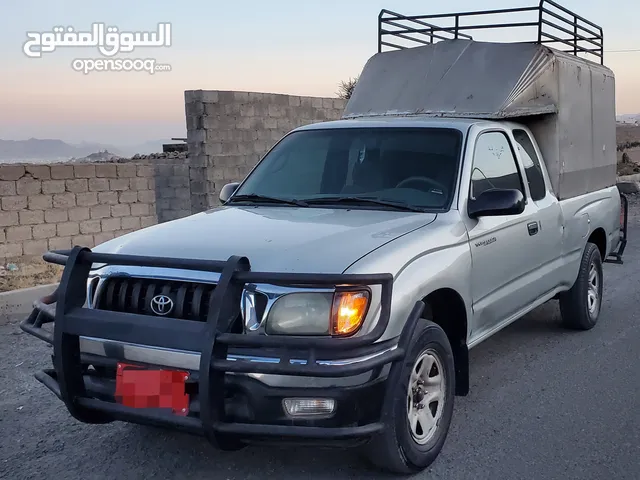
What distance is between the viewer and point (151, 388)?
11.0ft

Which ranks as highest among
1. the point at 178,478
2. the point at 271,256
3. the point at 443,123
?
the point at 443,123

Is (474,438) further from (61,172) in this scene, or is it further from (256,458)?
(61,172)

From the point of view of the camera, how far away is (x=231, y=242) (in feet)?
12.3

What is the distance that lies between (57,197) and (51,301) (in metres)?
5.88

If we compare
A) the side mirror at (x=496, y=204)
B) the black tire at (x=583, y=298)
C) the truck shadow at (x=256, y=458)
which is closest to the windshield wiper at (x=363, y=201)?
the side mirror at (x=496, y=204)

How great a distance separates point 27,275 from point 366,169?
541cm

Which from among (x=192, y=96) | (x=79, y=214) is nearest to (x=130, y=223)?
(x=79, y=214)

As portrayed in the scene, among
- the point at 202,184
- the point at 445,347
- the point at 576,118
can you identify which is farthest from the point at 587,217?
the point at 202,184

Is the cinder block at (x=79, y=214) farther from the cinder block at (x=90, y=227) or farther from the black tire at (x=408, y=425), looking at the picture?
the black tire at (x=408, y=425)

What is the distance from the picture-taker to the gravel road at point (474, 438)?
152 inches

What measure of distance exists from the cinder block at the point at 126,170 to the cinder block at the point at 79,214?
70 centimetres

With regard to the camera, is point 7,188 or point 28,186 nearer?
point 7,188

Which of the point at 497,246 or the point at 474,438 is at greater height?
the point at 497,246

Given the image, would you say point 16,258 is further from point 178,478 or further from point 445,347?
point 445,347
